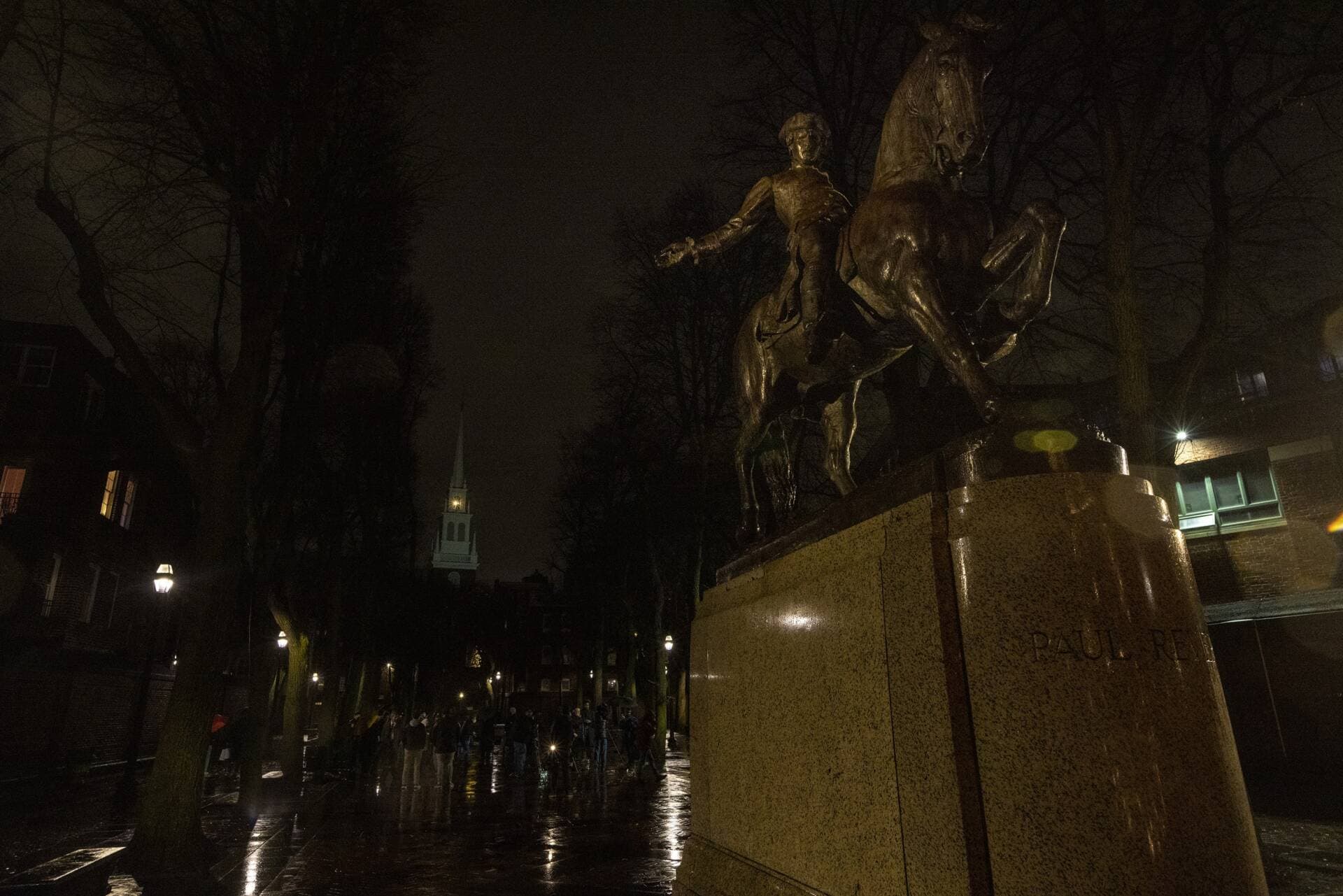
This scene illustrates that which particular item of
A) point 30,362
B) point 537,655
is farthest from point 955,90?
point 537,655

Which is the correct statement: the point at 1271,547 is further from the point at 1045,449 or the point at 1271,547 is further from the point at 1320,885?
the point at 1045,449

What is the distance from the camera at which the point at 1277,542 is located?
18.7 metres

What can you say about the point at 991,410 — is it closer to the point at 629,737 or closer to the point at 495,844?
the point at 495,844

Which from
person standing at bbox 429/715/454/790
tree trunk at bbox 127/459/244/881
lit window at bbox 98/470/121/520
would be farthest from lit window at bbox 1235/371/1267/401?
lit window at bbox 98/470/121/520

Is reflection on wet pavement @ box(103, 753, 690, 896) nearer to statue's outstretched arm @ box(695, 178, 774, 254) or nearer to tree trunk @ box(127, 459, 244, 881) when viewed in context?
tree trunk @ box(127, 459, 244, 881)

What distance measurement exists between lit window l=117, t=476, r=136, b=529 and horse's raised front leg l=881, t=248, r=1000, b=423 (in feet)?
101

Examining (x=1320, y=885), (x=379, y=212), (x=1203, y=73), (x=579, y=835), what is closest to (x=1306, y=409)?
(x=1203, y=73)

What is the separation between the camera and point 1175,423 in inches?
419

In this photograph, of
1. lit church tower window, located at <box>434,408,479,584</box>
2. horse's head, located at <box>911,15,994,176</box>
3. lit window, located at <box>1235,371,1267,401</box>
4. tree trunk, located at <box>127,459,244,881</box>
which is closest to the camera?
horse's head, located at <box>911,15,994,176</box>

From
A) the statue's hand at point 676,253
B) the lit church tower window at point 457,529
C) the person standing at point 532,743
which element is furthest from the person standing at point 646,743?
the lit church tower window at point 457,529

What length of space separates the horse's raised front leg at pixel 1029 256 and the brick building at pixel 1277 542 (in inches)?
562

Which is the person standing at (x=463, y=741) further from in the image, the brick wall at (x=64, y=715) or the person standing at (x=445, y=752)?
the brick wall at (x=64, y=715)

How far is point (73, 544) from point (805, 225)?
89.5ft

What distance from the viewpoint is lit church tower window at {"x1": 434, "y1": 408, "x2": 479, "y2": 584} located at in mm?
132000
